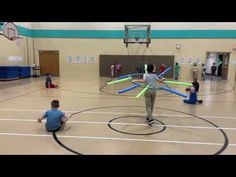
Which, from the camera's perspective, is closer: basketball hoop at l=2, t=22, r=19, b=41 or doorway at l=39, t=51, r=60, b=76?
basketball hoop at l=2, t=22, r=19, b=41

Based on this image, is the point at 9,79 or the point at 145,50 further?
the point at 145,50

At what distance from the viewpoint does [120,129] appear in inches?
219

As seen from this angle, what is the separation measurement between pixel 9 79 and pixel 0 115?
1041cm

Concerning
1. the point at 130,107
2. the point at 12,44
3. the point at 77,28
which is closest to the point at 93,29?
the point at 77,28

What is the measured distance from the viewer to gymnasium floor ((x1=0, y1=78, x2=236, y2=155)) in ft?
14.3

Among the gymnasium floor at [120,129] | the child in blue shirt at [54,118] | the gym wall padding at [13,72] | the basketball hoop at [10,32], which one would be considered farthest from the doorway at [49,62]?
the child in blue shirt at [54,118]

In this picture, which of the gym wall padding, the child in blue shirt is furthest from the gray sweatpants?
the gym wall padding

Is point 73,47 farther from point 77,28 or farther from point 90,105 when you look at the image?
point 90,105

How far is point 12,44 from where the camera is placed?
58.1 ft

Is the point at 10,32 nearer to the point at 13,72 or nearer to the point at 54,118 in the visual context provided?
the point at 13,72

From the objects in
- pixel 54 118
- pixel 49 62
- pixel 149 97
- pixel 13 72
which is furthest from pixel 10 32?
pixel 149 97

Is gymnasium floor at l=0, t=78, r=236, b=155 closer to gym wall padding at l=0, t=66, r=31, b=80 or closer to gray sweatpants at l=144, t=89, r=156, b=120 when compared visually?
gray sweatpants at l=144, t=89, r=156, b=120
